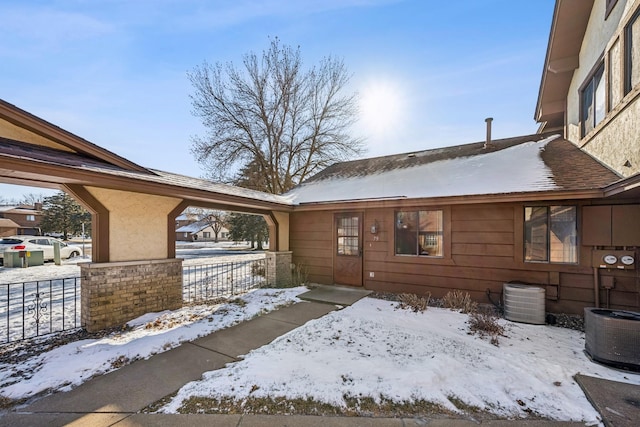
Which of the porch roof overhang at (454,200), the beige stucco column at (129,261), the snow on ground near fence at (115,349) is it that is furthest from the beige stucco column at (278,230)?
the beige stucco column at (129,261)

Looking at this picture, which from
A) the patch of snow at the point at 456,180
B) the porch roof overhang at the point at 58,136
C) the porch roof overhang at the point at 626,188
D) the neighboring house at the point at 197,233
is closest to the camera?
the porch roof overhang at the point at 626,188

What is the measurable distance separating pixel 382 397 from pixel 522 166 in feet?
20.6

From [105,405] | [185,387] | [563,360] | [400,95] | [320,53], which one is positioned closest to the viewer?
[105,405]

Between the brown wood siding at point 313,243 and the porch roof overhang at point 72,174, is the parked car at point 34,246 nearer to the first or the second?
the porch roof overhang at point 72,174

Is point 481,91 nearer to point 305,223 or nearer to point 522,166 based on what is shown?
point 522,166

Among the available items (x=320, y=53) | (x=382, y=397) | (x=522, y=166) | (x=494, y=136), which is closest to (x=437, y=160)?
(x=494, y=136)

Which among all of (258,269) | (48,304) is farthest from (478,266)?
(48,304)

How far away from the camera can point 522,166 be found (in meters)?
6.41

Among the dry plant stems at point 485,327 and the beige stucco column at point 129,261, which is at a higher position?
the beige stucco column at point 129,261

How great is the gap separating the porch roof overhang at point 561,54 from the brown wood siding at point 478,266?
14.7ft

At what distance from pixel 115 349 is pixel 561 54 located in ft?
36.9

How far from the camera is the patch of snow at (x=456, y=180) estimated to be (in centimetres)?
572

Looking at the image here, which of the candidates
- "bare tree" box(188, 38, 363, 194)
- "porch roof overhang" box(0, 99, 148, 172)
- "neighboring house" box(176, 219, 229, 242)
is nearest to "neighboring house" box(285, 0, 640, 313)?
"porch roof overhang" box(0, 99, 148, 172)

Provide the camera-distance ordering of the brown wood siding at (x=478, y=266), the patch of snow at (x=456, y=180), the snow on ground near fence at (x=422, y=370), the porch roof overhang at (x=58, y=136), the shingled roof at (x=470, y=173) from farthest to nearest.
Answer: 1. the patch of snow at (x=456, y=180)
2. the shingled roof at (x=470, y=173)
3. the brown wood siding at (x=478, y=266)
4. the porch roof overhang at (x=58, y=136)
5. the snow on ground near fence at (x=422, y=370)
